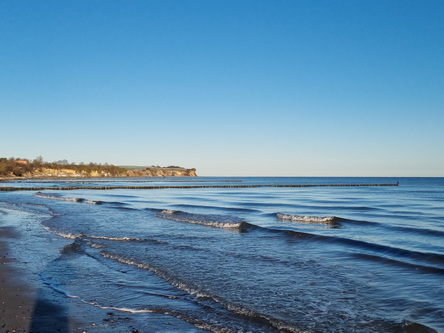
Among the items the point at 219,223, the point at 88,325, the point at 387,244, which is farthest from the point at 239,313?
the point at 219,223

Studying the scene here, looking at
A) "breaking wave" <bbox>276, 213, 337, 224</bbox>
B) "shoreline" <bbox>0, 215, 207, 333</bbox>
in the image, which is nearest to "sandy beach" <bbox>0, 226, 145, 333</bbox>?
"shoreline" <bbox>0, 215, 207, 333</bbox>

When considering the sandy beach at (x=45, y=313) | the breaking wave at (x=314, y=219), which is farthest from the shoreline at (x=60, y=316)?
the breaking wave at (x=314, y=219)

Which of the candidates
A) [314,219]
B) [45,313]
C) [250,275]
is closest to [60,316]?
[45,313]

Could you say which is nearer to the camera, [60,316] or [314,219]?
[60,316]

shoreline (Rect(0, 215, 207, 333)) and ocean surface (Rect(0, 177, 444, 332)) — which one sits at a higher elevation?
shoreline (Rect(0, 215, 207, 333))

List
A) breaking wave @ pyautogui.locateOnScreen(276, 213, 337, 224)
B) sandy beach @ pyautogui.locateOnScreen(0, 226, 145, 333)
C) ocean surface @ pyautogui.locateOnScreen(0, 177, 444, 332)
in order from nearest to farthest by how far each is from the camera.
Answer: sandy beach @ pyautogui.locateOnScreen(0, 226, 145, 333), ocean surface @ pyautogui.locateOnScreen(0, 177, 444, 332), breaking wave @ pyautogui.locateOnScreen(276, 213, 337, 224)

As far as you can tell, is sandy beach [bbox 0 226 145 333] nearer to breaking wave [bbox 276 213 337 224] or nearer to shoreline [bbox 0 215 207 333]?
shoreline [bbox 0 215 207 333]

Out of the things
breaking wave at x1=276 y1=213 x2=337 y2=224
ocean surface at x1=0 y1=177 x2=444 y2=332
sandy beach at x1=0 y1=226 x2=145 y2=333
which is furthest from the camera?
breaking wave at x1=276 y1=213 x2=337 y2=224

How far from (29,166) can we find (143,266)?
192847 millimetres

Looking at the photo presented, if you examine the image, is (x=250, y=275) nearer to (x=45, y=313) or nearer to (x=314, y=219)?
(x=45, y=313)

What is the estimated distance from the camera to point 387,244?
16.4m

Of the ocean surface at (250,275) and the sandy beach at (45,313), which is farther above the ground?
the sandy beach at (45,313)

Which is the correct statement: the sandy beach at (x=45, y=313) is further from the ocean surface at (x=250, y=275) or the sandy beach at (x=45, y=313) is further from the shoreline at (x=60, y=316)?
the ocean surface at (x=250, y=275)

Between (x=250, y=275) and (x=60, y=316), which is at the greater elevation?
(x=60, y=316)
